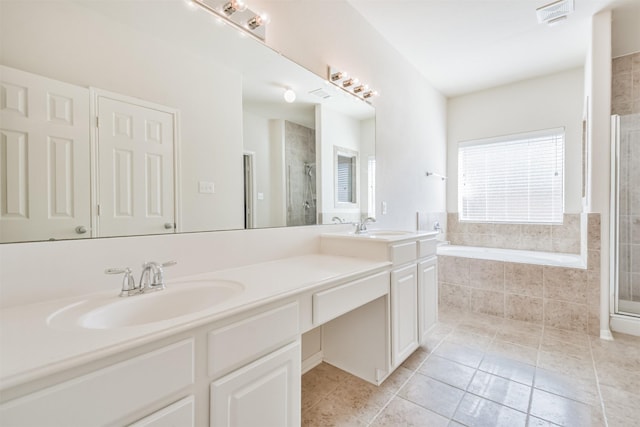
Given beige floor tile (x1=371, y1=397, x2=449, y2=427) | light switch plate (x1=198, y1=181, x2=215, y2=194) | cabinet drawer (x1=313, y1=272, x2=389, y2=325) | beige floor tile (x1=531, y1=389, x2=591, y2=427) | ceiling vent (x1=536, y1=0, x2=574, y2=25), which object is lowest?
beige floor tile (x1=371, y1=397, x2=449, y2=427)

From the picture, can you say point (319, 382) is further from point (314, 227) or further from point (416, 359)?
point (314, 227)

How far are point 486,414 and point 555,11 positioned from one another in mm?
3031

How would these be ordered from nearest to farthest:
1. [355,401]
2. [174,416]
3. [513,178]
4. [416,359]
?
[174,416] → [355,401] → [416,359] → [513,178]

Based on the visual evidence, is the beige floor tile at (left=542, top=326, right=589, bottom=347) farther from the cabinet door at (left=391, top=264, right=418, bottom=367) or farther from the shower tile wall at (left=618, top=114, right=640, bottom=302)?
the cabinet door at (left=391, top=264, right=418, bottom=367)

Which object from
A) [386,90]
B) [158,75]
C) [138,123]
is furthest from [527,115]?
[138,123]

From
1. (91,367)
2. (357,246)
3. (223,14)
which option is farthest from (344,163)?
(91,367)

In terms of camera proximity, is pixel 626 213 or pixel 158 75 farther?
pixel 626 213

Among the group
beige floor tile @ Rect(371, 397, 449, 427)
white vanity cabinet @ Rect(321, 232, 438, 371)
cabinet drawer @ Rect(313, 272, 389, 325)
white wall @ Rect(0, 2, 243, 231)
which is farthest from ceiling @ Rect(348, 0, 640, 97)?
beige floor tile @ Rect(371, 397, 449, 427)

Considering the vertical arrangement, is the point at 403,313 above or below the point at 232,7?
below

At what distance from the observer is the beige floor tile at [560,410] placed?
1446 mm

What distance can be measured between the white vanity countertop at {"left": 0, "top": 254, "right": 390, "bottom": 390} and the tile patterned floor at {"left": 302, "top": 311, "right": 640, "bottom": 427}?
855 mm

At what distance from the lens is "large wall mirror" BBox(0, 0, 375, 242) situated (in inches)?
36.7

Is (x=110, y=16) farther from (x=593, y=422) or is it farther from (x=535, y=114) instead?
(x=535, y=114)

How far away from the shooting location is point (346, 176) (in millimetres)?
2332
